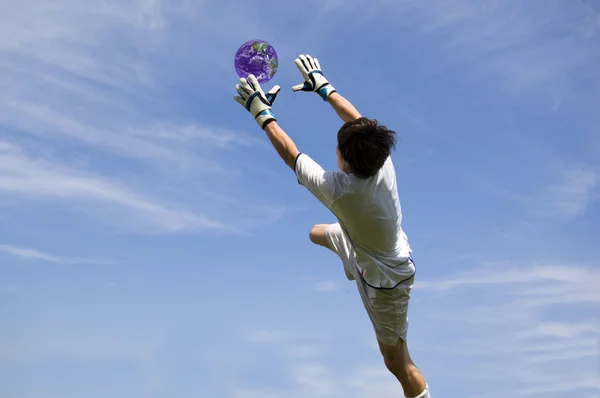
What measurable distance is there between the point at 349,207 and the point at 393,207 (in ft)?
1.61

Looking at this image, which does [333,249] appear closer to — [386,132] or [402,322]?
[402,322]

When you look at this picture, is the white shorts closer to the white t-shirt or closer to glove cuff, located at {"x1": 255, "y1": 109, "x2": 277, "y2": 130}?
the white t-shirt

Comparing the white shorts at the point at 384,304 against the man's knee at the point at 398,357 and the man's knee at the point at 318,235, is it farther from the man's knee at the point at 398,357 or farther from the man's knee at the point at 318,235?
the man's knee at the point at 318,235

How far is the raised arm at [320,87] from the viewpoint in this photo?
660cm

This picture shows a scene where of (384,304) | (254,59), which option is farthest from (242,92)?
(384,304)

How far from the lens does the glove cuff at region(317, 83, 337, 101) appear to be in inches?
265

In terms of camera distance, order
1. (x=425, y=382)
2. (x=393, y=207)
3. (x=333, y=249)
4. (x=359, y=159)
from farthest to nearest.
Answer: (x=333, y=249)
(x=425, y=382)
(x=393, y=207)
(x=359, y=159)

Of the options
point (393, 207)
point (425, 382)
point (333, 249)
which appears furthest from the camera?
point (333, 249)

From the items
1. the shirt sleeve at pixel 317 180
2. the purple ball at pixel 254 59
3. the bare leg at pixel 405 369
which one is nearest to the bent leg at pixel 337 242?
the shirt sleeve at pixel 317 180

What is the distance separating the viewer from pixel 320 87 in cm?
679

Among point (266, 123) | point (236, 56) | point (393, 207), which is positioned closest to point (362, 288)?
point (393, 207)

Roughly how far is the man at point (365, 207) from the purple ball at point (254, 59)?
602 mm

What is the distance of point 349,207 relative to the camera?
585 centimetres

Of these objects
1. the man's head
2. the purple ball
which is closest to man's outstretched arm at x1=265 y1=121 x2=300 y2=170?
the man's head
